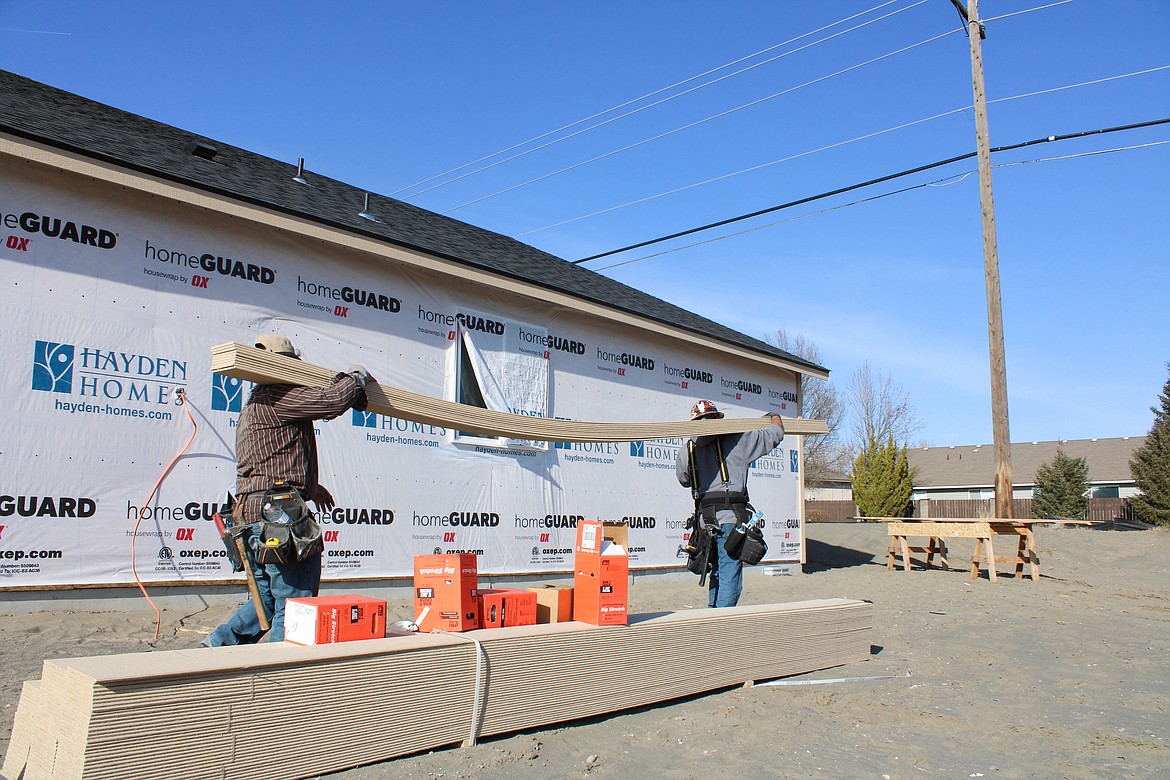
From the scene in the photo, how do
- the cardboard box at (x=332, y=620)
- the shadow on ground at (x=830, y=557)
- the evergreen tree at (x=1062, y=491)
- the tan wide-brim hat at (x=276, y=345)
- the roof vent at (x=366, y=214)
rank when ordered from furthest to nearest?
the evergreen tree at (x=1062, y=491) < the shadow on ground at (x=830, y=557) < the roof vent at (x=366, y=214) < the tan wide-brim hat at (x=276, y=345) < the cardboard box at (x=332, y=620)

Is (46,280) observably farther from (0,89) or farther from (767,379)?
(767,379)

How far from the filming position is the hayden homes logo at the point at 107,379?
690cm

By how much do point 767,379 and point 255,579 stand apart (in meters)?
12.3

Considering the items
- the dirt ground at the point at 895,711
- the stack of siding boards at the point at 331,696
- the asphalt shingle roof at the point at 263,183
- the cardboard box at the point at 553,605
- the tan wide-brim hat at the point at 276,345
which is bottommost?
the dirt ground at the point at 895,711

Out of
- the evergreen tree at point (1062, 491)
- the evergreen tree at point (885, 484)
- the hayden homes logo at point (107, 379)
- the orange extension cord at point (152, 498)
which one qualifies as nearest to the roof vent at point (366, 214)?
the hayden homes logo at point (107, 379)

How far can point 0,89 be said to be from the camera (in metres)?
8.25

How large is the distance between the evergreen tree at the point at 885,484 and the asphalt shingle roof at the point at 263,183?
643 inches

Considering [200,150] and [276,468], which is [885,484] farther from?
[276,468]

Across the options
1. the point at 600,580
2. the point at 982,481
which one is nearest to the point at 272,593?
the point at 600,580

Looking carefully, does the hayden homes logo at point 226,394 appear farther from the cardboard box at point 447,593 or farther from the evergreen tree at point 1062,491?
the evergreen tree at point 1062,491

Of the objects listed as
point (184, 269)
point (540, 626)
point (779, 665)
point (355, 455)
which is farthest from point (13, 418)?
point (779, 665)

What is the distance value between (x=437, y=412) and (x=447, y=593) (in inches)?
37.8

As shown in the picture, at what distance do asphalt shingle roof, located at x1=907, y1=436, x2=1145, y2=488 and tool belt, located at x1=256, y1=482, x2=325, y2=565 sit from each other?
4860cm

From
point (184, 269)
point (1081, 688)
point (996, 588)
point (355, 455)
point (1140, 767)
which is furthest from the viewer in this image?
point (996, 588)
